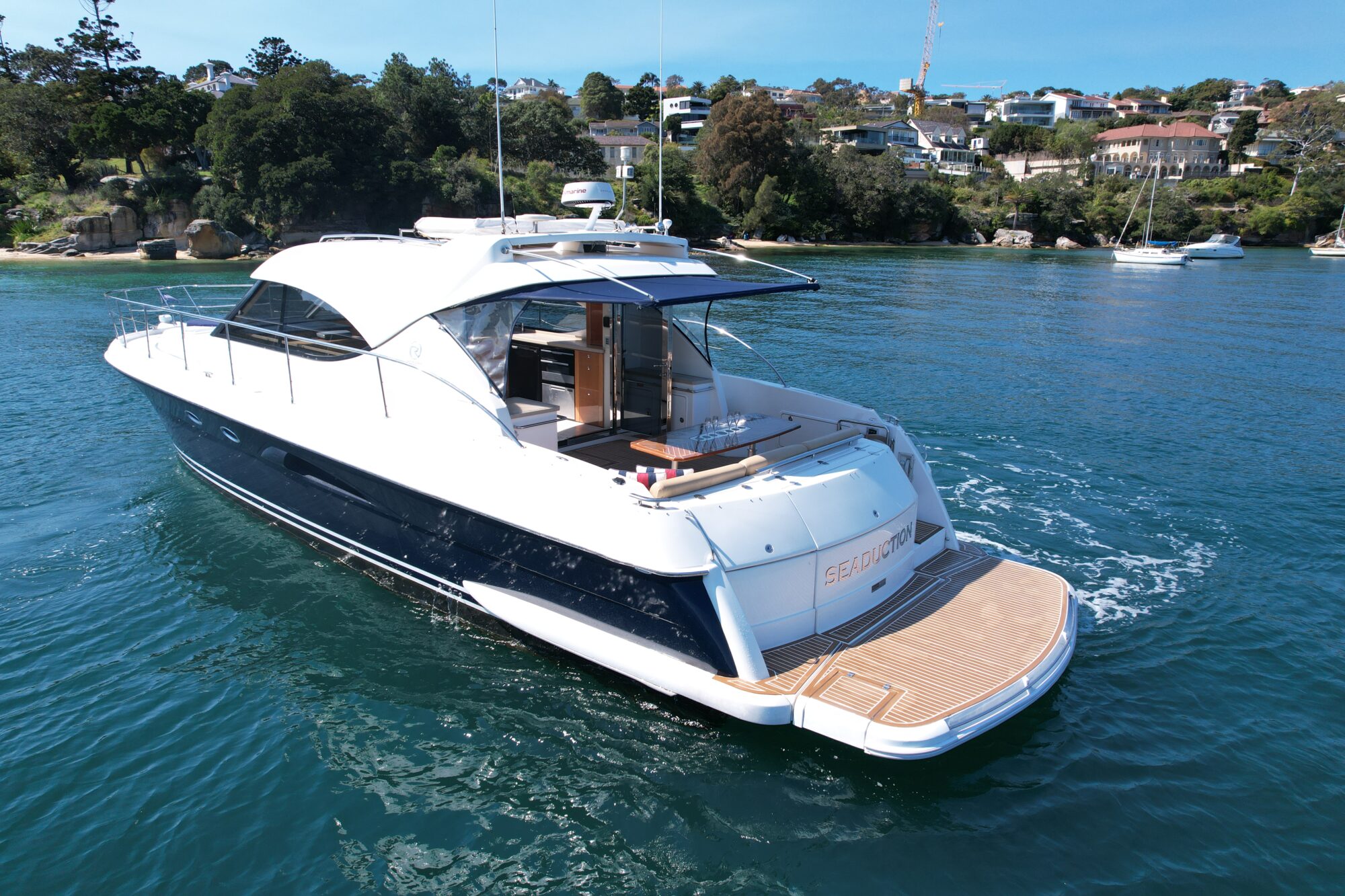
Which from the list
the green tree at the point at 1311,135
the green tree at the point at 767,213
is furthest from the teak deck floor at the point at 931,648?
the green tree at the point at 1311,135

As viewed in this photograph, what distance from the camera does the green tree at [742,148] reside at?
65375 millimetres

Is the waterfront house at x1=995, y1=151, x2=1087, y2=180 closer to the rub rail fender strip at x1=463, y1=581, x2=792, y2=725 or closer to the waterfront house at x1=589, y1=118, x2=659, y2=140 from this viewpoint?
the waterfront house at x1=589, y1=118, x2=659, y2=140

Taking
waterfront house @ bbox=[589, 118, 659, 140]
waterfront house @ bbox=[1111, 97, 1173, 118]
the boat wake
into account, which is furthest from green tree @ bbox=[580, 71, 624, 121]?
the boat wake

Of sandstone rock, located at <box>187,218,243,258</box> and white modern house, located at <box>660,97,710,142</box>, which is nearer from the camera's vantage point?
sandstone rock, located at <box>187,218,243,258</box>

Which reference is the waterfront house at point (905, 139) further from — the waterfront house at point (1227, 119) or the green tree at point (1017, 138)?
the waterfront house at point (1227, 119)

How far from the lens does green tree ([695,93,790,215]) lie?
214 ft

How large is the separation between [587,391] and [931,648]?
158 inches

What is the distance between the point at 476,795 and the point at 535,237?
4612 mm

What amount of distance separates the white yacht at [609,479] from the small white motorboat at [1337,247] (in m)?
76.4

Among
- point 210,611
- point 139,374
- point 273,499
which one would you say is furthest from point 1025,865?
point 139,374

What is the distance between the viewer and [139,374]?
9648 millimetres

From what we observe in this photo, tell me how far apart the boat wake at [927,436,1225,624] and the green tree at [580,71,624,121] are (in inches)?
3985

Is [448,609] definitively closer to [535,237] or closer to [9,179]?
[535,237]

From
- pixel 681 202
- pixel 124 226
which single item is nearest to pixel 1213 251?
pixel 681 202
